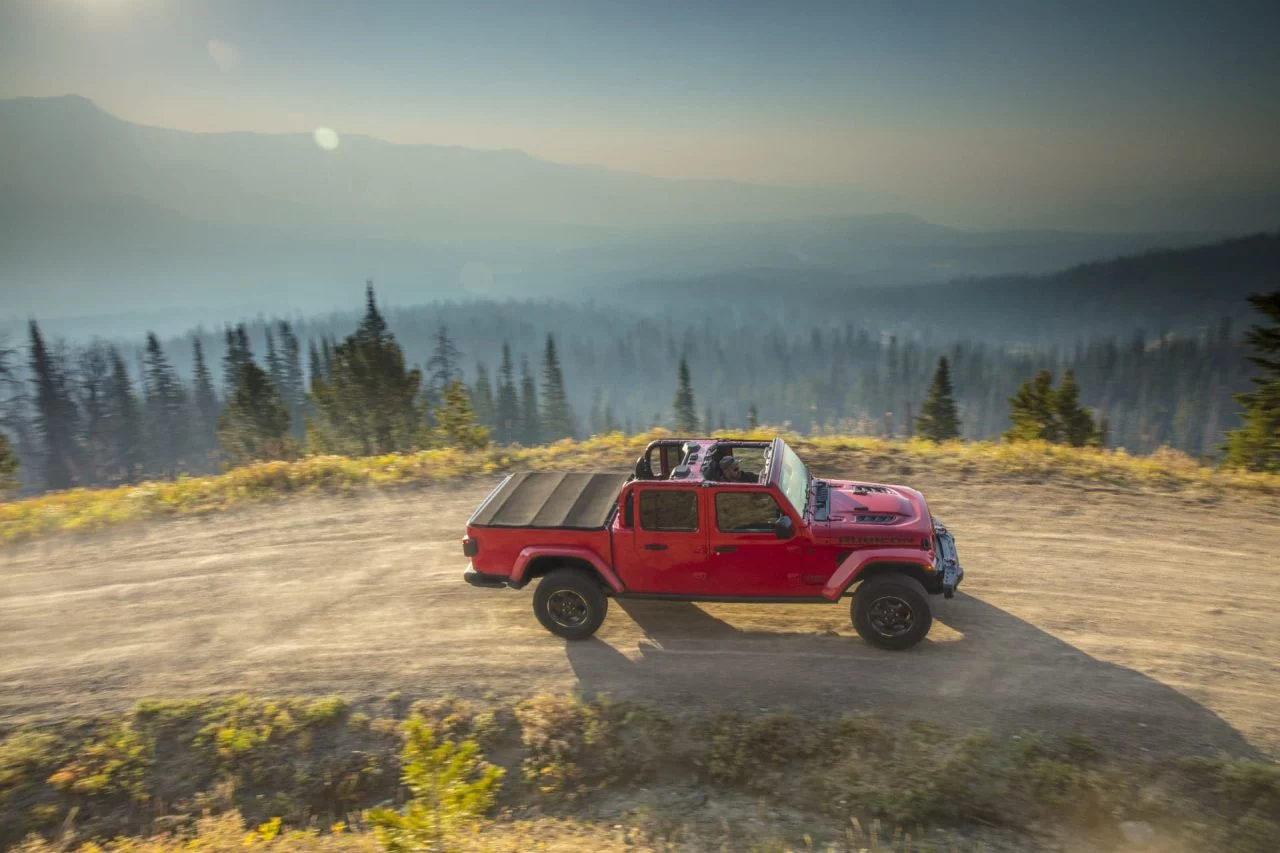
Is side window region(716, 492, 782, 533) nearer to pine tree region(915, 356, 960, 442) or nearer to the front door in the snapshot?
the front door

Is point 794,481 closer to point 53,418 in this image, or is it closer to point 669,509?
point 669,509

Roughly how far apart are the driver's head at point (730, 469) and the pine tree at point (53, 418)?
119991 mm

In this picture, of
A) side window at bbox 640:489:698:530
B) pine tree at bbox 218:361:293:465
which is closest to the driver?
side window at bbox 640:489:698:530

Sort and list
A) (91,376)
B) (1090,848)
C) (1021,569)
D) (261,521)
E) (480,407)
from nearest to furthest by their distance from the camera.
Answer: (1090,848), (1021,569), (261,521), (91,376), (480,407)

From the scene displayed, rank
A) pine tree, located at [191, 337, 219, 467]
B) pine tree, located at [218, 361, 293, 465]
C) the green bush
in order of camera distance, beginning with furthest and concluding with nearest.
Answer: pine tree, located at [191, 337, 219, 467]
pine tree, located at [218, 361, 293, 465]
the green bush

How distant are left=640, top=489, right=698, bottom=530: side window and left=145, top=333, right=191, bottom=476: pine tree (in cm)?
12350

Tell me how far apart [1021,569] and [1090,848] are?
525cm

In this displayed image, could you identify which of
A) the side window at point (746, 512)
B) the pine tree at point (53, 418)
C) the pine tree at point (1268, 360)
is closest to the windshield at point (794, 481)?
the side window at point (746, 512)

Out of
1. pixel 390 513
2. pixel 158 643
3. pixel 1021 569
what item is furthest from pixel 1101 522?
pixel 158 643

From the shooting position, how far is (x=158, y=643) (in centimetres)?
998

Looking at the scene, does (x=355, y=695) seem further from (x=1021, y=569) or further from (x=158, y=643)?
(x=1021, y=569)

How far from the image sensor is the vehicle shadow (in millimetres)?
7355

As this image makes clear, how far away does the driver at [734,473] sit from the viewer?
30.3 ft

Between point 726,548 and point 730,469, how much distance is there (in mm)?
1274
